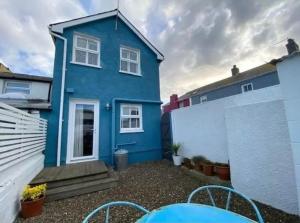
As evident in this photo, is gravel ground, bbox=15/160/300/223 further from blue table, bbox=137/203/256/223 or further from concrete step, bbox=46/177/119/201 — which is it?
blue table, bbox=137/203/256/223

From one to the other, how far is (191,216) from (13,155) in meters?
3.90

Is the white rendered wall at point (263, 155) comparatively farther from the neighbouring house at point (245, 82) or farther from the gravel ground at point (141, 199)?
the neighbouring house at point (245, 82)

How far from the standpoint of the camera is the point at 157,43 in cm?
1030

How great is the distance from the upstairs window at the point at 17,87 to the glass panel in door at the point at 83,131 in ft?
17.5

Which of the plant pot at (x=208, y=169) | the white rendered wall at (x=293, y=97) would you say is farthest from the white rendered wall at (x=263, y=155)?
the plant pot at (x=208, y=169)

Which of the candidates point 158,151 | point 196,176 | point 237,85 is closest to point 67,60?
point 158,151

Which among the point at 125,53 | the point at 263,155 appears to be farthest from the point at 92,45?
the point at 263,155

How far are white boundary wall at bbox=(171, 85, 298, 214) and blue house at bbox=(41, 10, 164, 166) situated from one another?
411 centimetres

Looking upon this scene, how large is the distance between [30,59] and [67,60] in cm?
579

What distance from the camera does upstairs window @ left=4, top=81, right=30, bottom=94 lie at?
363 inches

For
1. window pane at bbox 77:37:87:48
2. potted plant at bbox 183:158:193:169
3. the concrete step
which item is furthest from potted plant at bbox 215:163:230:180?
window pane at bbox 77:37:87:48

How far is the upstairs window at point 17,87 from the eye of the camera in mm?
9227

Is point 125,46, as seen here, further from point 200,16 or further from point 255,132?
point 255,132

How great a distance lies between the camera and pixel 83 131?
6.77m
